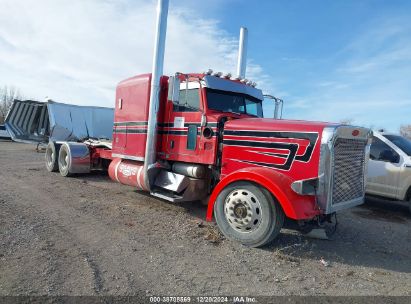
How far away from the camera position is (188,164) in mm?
7160

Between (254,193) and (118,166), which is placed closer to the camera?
(254,193)

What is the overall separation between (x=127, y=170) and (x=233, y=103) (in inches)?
110

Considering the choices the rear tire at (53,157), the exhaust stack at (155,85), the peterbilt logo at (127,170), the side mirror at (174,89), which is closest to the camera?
the side mirror at (174,89)

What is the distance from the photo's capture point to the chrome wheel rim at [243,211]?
17.5 feet

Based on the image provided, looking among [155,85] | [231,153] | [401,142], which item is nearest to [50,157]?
[155,85]

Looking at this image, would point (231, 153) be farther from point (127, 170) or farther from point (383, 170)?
point (383, 170)

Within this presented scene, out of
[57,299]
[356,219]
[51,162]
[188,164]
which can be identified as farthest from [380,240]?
[51,162]

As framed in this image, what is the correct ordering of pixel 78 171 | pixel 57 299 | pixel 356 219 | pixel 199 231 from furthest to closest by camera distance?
pixel 78 171
pixel 356 219
pixel 199 231
pixel 57 299

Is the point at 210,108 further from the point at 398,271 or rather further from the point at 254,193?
the point at 398,271

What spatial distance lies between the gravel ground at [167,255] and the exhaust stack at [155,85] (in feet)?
3.18

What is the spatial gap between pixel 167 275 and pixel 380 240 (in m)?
4.02

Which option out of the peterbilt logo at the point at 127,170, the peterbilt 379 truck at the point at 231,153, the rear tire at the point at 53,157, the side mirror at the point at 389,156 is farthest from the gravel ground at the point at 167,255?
the rear tire at the point at 53,157

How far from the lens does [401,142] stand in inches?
349

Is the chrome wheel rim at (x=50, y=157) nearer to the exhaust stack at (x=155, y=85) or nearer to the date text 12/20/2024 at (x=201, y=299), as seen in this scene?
the exhaust stack at (x=155, y=85)
